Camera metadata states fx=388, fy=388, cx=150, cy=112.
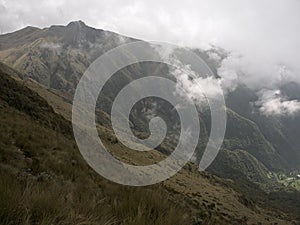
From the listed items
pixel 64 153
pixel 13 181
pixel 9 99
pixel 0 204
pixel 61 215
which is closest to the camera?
pixel 0 204

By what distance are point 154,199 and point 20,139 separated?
8879 mm

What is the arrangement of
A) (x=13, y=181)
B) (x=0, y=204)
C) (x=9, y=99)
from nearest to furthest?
(x=0, y=204)
(x=13, y=181)
(x=9, y=99)

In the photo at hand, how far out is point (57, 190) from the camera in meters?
5.46

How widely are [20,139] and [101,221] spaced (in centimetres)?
1015

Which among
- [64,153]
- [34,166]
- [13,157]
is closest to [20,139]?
[64,153]

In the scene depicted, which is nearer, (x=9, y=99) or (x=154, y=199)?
(x=154, y=199)

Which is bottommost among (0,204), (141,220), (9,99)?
(0,204)

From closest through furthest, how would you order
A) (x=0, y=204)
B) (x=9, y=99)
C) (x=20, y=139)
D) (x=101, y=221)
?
(x=0, y=204) < (x=101, y=221) < (x=20, y=139) < (x=9, y=99)

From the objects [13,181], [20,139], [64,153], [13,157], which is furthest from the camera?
[64,153]

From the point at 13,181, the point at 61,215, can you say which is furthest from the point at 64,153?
the point at 61,215

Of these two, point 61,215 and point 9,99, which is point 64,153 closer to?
point 61,215

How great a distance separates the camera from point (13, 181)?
17.3 ft

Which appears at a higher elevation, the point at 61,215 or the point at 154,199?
the point at 154,199

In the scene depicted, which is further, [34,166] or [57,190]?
[34,166]
